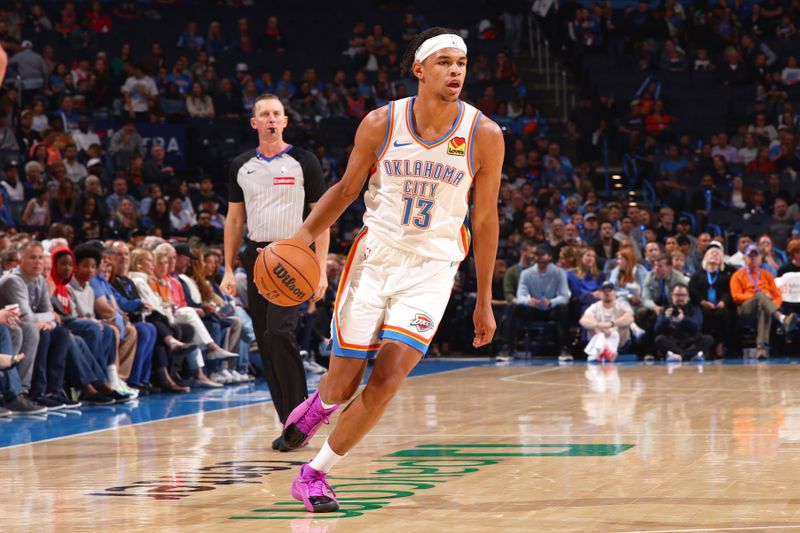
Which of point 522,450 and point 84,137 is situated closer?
point 522,450

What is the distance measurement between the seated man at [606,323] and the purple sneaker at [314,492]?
1020 cm

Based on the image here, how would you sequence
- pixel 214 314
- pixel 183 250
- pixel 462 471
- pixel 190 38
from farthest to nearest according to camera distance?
pixel 190 38, pixel 183 250, pixel 214 314, pixel 462 471

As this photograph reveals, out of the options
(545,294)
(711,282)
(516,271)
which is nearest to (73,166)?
(516,271)

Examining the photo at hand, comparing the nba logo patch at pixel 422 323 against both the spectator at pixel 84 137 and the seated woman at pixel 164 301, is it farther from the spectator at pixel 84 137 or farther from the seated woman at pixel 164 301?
the spectator at pixel 84 137

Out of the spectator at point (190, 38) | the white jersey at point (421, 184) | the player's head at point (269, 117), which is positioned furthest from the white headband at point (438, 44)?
the spectator at point (190, 38)

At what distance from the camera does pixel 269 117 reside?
7117 mm

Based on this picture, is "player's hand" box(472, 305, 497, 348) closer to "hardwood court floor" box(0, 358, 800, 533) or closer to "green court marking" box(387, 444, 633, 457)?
"hardwood court floor" box(0, 358, 800, 533)

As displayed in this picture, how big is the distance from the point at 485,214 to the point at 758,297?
10595mm

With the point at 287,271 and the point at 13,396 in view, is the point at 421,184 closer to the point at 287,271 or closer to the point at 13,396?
the point at 287,271

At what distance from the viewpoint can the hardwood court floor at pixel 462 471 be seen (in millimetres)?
4625

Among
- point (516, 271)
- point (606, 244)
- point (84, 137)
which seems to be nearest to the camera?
point (516, 271)

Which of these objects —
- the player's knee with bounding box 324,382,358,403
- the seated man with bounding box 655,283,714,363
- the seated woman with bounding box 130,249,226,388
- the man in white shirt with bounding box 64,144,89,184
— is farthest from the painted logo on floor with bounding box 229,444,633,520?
the man in white shirt with bounding box 64,144,89,184

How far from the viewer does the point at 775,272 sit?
610 inches

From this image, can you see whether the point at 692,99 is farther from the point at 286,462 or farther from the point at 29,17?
the point at 286,462
